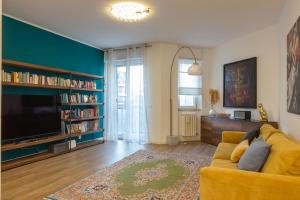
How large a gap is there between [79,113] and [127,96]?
1344mm

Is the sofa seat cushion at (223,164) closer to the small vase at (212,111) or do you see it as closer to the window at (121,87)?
the small vase at (212,111)

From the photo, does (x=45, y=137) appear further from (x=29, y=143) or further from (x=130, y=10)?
(x=130, y=10)

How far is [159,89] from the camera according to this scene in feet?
18.9

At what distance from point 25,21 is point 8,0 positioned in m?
0.85

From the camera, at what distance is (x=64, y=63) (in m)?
5.05

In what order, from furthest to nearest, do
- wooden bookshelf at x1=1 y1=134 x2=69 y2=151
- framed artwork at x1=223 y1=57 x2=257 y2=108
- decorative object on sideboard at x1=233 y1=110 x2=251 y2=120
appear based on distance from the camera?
framed artwork at x1=223 y1=57 x2=257 y2=108
decorative object on sideboard at x1=233 y1=110 x2=251 y2=120
wooden bookshelf at x1=1 y1=134 x2=69 y2=151

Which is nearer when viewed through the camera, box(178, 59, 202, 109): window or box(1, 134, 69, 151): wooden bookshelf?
box(1, 134, 69, 151): wooden bookshelf

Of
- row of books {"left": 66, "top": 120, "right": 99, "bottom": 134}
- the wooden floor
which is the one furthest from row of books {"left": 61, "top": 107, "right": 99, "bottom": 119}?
the wooden floor

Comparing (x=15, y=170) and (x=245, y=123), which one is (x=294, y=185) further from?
(x=15, y=170)

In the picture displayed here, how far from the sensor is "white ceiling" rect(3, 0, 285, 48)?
133 inches

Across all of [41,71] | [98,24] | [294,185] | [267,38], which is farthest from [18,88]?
[267,38]

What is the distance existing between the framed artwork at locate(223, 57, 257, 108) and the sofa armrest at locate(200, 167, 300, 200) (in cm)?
344

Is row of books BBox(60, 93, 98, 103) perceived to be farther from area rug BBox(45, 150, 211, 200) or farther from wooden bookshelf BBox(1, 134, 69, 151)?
area rug BBox(45, 150, 211, 200)

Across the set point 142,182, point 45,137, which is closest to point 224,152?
point 142,182
